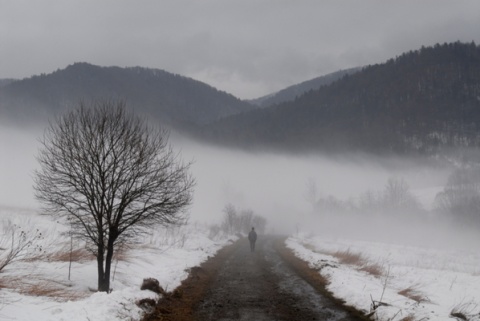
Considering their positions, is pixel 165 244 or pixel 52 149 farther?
pixel 165 244

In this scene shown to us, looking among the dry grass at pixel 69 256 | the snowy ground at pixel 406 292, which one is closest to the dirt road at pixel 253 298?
the snowy ground at pixel 406 292

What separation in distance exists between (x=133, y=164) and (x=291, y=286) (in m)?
8.44

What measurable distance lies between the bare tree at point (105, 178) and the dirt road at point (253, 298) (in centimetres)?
326

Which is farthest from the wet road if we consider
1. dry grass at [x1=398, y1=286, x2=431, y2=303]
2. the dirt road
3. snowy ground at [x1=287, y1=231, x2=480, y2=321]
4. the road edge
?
dry grass at [x1=398, y1=286, x2=431, y2=303]

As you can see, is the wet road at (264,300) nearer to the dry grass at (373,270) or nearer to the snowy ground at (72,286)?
the snowy ground at (72,286)

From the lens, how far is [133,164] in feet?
49.5

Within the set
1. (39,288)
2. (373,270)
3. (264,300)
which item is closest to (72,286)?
(39,288)

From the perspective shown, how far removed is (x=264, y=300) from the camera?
13.9 m

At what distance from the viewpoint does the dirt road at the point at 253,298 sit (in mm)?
11523

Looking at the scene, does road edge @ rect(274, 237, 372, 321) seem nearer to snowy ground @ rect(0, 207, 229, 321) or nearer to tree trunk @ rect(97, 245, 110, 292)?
snowy ground @ rect(0, 207, 229, 321)

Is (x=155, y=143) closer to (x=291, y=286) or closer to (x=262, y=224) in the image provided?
(x=291, y=286)

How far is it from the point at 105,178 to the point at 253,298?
23.0 feet

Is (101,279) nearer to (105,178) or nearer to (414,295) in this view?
(105,178)

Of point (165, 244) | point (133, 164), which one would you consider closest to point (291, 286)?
point (133, 164)
